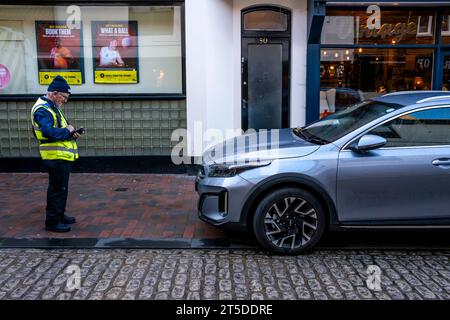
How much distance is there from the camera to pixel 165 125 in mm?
8867

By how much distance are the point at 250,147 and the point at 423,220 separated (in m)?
1.97

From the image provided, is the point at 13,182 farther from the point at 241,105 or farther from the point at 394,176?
the point at 394,176

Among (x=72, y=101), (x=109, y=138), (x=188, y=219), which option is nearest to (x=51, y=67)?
(x=72, y=101)

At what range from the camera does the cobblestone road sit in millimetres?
4129

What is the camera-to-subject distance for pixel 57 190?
5668 millimetres

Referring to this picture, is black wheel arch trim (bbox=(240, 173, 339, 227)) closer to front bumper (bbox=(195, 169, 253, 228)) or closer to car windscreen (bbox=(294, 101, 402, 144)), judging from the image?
front bumper (bbox=(195, 169, 253, 228))

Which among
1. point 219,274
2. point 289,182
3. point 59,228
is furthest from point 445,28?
point 59,228

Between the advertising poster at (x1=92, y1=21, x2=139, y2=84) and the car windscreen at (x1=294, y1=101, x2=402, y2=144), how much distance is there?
13.4ft

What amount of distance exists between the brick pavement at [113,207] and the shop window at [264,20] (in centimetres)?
306

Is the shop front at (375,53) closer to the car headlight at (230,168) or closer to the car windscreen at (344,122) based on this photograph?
the car windscreen at (344,122)

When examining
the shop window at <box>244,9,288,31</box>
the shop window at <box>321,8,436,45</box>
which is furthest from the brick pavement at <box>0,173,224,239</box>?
the shop window at <box>321,8,436,45</box>

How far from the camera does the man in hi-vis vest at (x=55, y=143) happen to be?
538cm

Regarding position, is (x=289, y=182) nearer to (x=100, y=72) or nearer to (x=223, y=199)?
(x=223, y=199)

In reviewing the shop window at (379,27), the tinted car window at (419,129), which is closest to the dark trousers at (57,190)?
the tinted car window at (419,129)
